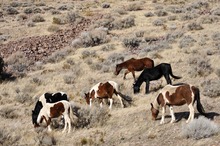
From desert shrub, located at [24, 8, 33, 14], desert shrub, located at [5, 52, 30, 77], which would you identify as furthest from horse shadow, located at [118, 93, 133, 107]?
desert shrub, located at [24, 8, 33, 14]

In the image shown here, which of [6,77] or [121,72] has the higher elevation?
[121,72]

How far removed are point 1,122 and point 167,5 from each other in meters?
31.0

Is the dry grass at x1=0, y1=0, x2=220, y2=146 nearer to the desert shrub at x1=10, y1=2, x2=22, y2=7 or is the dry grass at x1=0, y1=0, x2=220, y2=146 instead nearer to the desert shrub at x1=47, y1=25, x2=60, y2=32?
the desert shrub at x1=47, y1=25, x2=60, y2=32

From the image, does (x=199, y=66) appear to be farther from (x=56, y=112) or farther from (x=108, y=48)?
(x=56, y=112)

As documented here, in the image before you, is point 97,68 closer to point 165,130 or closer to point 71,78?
point 71,78

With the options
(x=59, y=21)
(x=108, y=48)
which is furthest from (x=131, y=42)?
(x=59, y=21)

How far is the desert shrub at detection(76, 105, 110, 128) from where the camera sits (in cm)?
1383

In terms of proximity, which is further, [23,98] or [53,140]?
[23,98]

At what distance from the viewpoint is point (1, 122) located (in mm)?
15508

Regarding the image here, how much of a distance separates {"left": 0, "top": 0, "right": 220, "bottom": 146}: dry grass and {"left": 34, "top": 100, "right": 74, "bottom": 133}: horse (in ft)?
1.34

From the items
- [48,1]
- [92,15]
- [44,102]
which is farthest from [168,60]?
[48,1]

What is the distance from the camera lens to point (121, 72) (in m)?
21.6

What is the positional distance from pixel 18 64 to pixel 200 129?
16853 mm

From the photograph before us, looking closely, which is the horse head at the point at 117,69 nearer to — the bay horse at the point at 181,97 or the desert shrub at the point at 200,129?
the bay horse at the point at 181,97
